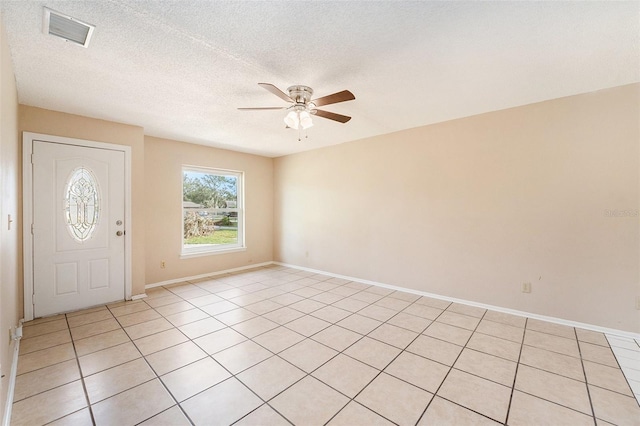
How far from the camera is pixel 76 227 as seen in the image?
3445mm

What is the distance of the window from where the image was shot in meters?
4.98

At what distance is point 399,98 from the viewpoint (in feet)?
9.68

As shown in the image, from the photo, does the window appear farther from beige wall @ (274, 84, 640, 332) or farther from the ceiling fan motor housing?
the ceiling fan motor housing

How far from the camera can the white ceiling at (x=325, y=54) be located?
5.49ft

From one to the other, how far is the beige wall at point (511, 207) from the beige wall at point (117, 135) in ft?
10.7

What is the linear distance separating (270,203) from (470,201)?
417cm

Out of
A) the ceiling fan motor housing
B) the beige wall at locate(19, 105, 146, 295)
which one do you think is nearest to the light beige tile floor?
the beige wall at locate(19, 105, 146, 295)

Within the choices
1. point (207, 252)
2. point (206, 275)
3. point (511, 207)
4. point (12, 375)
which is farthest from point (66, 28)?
point (511, 207)

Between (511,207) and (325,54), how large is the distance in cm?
284

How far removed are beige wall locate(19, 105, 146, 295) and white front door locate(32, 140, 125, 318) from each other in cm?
15

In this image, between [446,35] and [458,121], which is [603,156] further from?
[446,35]

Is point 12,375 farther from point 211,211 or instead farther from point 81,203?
point 211,211

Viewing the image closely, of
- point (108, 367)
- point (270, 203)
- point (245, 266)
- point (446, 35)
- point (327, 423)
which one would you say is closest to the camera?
point (327, 423)

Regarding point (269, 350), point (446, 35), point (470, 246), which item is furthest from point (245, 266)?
point (446, 35)
